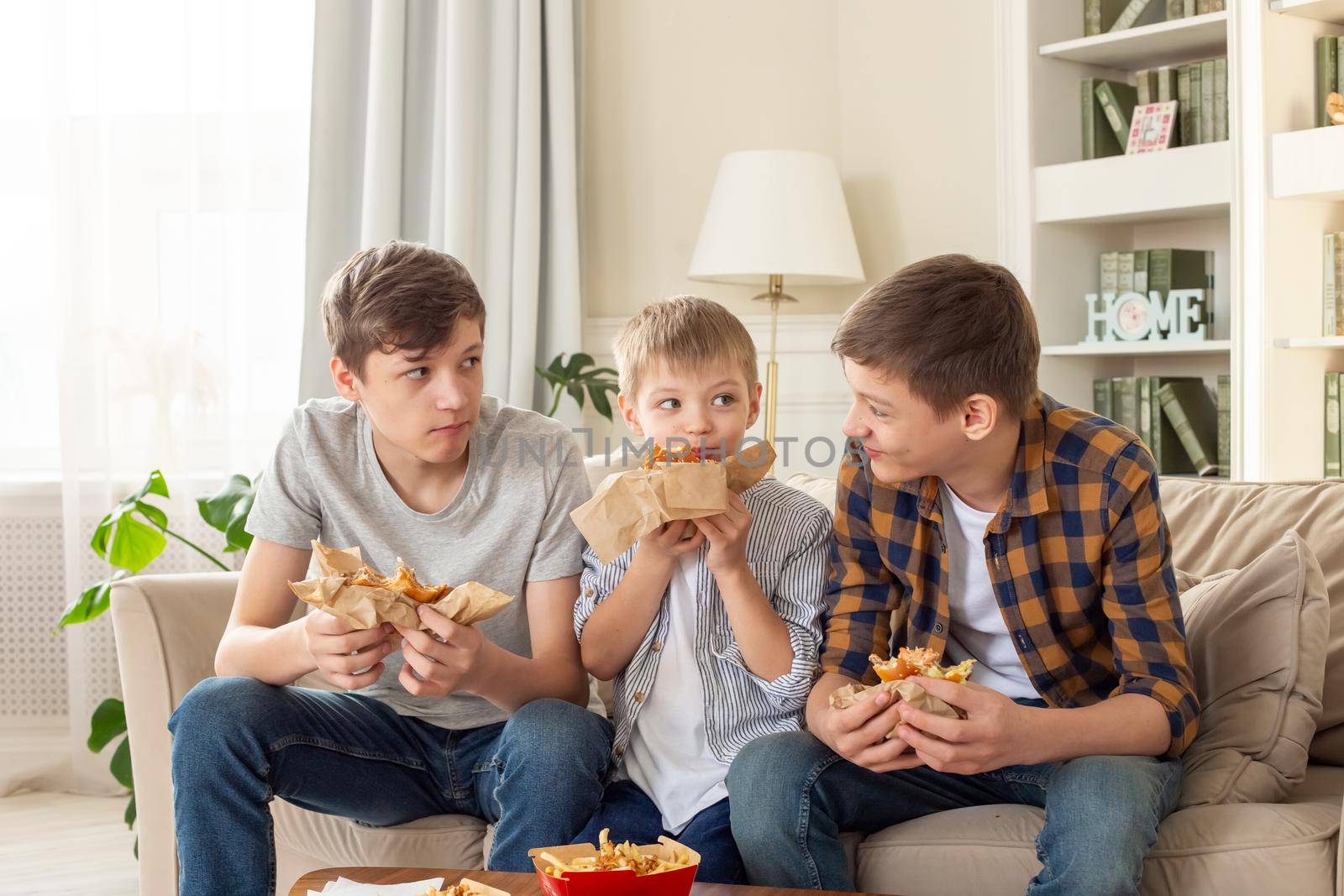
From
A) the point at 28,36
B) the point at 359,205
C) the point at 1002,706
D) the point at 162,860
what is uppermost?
the point at 28,36

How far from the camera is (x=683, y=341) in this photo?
1.67 m

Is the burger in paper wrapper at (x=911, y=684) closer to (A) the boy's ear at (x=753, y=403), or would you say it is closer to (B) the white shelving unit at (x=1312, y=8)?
(A) the boy's ear at (x=753, y=403)

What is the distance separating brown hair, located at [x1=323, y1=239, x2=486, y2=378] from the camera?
165 cm

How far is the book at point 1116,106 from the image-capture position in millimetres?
3236

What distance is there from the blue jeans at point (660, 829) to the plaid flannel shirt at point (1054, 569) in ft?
0.80

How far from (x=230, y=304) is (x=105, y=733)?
3.70 feet

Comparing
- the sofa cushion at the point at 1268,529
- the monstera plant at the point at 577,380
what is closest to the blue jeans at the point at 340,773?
the sofa cushion at the point at 1268,529

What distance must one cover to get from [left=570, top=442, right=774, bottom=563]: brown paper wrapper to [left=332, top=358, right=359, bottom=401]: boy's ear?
15.4 inches

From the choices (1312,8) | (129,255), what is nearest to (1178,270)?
(1312,8)

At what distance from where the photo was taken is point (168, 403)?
3.20 m

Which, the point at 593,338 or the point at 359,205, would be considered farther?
the point at 593,338

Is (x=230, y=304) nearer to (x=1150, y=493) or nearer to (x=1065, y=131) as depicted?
(x=1065, y=131)

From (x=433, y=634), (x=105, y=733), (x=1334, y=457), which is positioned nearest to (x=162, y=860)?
(x=433, y=634)

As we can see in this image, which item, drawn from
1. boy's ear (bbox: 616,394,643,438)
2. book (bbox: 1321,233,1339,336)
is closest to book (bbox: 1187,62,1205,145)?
book (bbox: 1321,233,1339,336)
